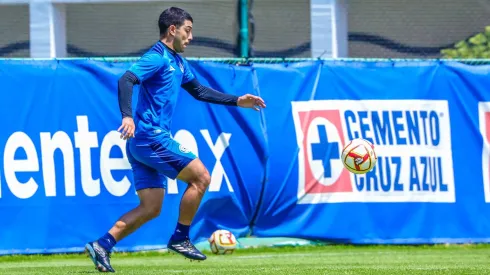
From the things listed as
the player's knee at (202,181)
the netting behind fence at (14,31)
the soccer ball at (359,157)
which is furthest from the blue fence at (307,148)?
the player's knee at (202,181)

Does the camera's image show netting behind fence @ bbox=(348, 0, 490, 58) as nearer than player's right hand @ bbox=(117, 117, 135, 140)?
No

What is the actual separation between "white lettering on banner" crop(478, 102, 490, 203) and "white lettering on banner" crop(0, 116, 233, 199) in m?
3.64

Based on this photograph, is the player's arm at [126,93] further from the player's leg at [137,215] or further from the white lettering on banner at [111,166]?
the white lettering on banner at [111,166]

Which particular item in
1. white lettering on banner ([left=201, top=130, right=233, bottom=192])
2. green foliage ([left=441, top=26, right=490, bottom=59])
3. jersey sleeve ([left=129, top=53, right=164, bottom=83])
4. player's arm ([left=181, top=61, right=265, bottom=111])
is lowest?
white lettering on banner ([left=201, top=130, right=233, bottom=192])

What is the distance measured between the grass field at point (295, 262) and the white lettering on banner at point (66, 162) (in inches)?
29.8

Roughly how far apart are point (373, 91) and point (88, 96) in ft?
11.1

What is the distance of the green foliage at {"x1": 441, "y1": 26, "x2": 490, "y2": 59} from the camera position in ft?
47.9

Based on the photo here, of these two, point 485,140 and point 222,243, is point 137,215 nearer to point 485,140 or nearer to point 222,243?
point 222,243

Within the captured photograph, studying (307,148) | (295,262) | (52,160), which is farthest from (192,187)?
(307,148)

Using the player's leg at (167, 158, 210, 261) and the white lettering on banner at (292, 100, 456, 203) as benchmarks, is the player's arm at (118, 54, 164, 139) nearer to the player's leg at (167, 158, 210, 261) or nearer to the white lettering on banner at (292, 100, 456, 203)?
the player's leg at (167, 158, 210, 261)

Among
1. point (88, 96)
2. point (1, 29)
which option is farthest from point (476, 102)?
point (1, 29)

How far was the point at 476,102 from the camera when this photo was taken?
13.1 metres

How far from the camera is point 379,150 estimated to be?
1295cm

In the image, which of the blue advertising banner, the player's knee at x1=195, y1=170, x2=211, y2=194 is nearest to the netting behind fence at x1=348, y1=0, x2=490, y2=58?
Result: the blue advertising banner
